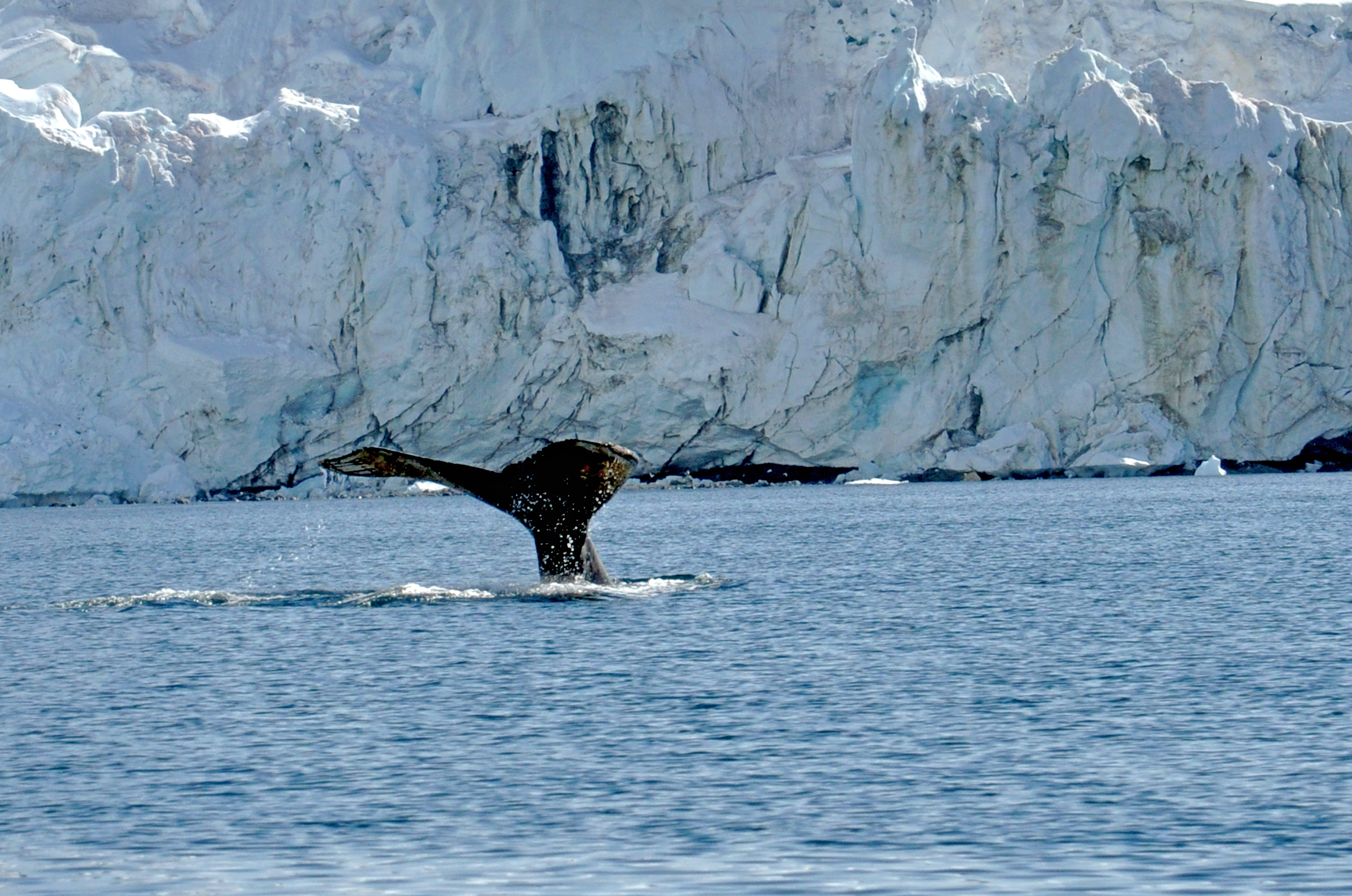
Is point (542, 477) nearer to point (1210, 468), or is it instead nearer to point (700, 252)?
point (700, 252)

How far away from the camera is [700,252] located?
48.5 meters

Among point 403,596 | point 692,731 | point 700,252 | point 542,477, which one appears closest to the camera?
point 692,731

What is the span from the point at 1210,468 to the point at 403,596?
3340cm

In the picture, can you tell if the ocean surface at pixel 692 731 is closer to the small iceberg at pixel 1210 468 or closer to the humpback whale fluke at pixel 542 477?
the humpback whale fluke at pixel 542 477

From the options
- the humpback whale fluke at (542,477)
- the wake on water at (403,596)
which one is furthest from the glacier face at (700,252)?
the humpback whale fluke at (542,477)

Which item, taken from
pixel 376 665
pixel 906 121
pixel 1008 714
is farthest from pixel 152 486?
pixel 1008 714

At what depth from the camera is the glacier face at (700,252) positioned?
150ft

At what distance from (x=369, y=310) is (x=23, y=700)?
3627cm

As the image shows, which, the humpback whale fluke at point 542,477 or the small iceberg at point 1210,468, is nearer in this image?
the humpback whale fluke at point 542,477

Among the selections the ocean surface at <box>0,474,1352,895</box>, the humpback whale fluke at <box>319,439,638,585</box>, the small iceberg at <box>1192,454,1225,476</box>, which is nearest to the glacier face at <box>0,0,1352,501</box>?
the small iceberg at <box>1192,454,1225,476</box>

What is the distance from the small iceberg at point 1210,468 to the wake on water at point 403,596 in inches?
1179

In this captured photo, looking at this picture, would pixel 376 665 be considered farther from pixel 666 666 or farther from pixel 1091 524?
pixel 1091 524

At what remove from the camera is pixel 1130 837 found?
7.99m

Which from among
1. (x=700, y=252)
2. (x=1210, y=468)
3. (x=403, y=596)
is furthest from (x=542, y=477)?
(x=1210, y=468)
